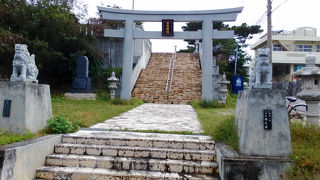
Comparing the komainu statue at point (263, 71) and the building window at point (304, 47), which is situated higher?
the building window at point (304, 47)

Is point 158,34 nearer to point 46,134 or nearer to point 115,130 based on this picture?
point 115,130

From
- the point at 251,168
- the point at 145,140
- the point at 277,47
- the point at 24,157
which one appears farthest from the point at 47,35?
the point at 277,47

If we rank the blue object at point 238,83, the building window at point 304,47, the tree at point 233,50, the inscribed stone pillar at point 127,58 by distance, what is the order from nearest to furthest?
the inscribed stone pillar at point 127,58 < the blue object at point 238,83 < the tree at point 233,50 < the building window at point 304,47

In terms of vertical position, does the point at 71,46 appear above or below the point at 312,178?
above

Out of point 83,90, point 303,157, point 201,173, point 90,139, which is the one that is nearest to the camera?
point 303,157

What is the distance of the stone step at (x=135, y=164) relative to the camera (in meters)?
3.79

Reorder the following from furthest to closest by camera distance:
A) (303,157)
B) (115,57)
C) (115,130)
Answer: (115,57)
(115,130)
(303,157)

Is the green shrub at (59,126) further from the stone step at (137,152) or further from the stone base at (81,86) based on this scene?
the stone base at (81,86)

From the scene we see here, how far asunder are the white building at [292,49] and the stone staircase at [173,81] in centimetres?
1220

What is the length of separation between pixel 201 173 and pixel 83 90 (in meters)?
10.7

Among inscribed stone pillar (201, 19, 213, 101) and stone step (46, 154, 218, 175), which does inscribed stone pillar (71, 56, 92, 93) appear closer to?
inscribed stone pillar (201, 19, 213, 101)

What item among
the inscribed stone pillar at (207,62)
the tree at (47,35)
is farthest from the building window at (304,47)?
the tree at (47,35)

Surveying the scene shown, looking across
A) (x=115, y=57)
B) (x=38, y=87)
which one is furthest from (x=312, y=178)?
(x=115, y=57)

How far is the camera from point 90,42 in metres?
15.1
